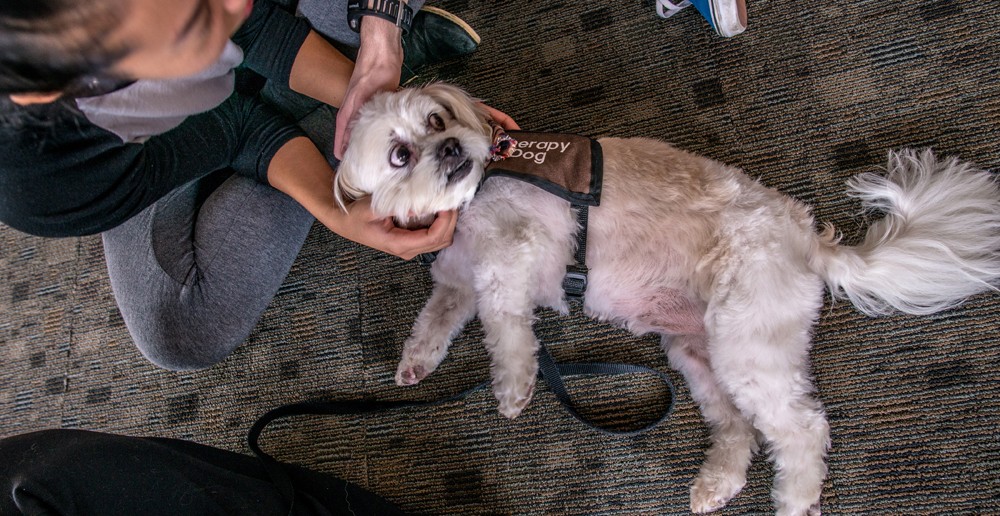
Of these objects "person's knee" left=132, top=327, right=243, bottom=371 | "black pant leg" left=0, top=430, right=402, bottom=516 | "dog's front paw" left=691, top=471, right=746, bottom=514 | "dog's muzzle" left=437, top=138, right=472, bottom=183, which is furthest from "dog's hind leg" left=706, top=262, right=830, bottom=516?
"person's knee" left=132, top=327, right=243, bottom=371

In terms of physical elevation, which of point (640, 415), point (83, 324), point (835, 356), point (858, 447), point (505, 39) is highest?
point (505, 39)

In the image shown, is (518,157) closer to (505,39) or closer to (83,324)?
(505,39)

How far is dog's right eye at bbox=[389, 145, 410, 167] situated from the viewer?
128cm

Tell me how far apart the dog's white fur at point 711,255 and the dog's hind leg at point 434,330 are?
0.18 meters

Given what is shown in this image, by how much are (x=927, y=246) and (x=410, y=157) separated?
1217mm

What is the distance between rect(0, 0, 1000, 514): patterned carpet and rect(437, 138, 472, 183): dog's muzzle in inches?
22.1

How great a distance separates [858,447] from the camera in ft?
4.52

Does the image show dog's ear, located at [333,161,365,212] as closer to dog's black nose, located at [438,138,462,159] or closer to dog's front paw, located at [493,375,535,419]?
dog's black nose, located at [438,138,462,159]

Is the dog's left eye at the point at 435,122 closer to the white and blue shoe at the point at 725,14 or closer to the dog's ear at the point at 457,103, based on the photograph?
the dog's ear at the point at 457,103

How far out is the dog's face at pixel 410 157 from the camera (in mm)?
1265

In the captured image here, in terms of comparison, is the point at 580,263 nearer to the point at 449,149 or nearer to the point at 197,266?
the point at 449,149

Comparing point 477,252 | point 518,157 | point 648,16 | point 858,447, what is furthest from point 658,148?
point 858,447

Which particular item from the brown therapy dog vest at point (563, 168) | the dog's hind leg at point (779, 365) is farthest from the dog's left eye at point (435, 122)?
the dog's hind leg at point (779, 365)

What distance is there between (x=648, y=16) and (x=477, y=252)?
1.03 meters
